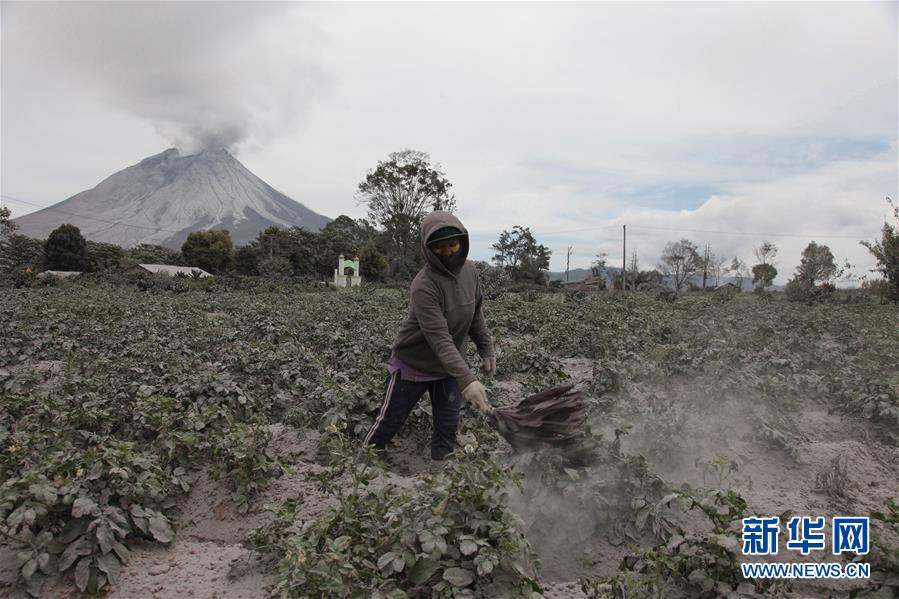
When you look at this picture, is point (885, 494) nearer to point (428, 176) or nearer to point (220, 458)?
point (220, 458)

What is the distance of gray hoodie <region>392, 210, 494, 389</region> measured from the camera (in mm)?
2742

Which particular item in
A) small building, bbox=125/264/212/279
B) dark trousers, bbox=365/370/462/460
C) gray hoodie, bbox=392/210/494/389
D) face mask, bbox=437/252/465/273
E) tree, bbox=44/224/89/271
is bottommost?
dark trousers, bbox=365/370/462/460

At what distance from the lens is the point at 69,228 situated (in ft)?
135

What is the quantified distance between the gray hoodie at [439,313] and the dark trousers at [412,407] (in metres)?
0.14

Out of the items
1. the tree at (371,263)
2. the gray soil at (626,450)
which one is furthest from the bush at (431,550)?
the tree at (371,263)

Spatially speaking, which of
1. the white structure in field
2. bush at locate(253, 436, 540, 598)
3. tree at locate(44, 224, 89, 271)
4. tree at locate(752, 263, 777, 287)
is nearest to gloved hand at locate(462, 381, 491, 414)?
bush at locate(253, 436, 540, 598)

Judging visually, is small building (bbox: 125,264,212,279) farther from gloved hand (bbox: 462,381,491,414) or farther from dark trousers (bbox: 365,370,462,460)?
gloved hand (bbox: 462,381,491,414)

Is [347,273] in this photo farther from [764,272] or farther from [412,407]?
[412,407]

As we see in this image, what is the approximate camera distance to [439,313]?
2830 mm

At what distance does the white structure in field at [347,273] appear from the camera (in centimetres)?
4203

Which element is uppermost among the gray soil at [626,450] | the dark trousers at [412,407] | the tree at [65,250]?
the tree at [65,250]

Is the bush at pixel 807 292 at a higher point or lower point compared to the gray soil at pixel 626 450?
higher

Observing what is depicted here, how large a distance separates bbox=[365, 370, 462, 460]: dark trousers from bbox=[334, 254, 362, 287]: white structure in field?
38722 mm

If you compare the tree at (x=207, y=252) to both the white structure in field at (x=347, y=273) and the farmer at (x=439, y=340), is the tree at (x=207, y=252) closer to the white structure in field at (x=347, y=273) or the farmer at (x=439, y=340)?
the white structure in field at (x=347, y=273)
